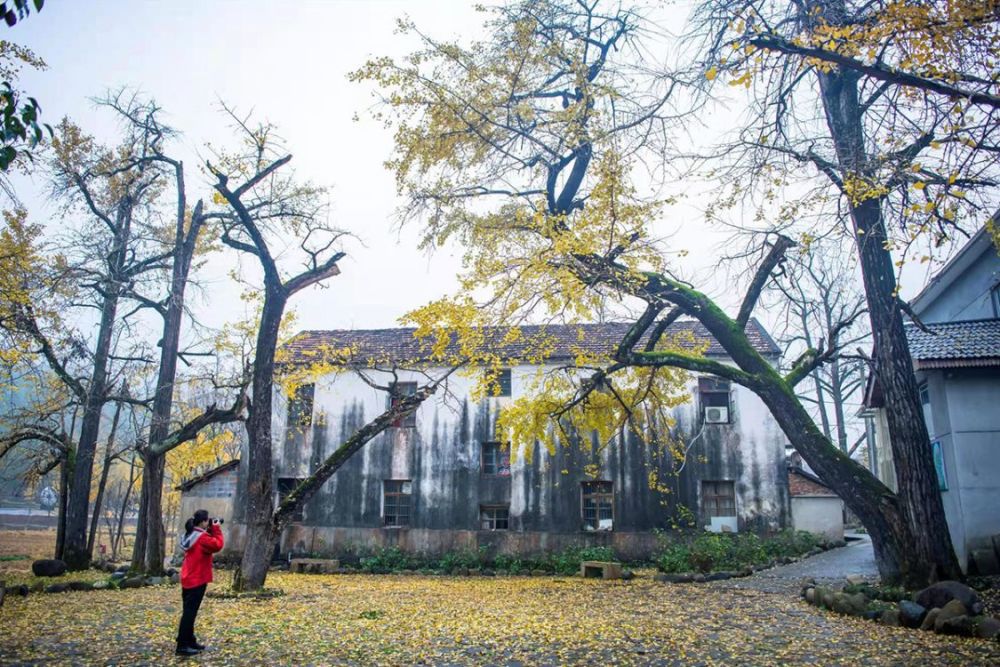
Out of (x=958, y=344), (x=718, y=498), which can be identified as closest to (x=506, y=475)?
(x=718, y=498)

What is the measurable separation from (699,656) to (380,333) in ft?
73.3

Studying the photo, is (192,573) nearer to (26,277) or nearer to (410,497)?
(26,277)

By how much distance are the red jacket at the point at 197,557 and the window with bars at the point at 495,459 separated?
1627 cm

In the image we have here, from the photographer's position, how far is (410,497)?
2445cm

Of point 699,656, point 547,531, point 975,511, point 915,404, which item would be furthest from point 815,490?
point 699,656

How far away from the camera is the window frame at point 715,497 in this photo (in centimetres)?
2253

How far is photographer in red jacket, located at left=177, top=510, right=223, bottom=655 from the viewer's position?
25.0 feet

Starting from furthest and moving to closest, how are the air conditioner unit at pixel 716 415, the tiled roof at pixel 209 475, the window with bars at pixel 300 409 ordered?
the tiled roof at pixel 209 475 < the window with bars at pixel 300 409 < the air conditioner unit at pixel 716 415

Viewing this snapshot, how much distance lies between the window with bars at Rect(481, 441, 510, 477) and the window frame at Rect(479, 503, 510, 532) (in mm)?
1120

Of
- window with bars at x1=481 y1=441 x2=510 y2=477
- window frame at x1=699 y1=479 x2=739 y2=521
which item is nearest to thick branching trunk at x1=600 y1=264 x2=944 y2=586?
window frame at x1=699 y1=479 x2=739 y2=521

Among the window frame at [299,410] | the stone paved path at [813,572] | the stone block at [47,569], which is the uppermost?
the window frame at [299,410]

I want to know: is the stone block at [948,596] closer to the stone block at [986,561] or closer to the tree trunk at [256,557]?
the stone block at [986,561]

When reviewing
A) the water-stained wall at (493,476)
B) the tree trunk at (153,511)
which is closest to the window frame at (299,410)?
the water-stained wall at (493,476)

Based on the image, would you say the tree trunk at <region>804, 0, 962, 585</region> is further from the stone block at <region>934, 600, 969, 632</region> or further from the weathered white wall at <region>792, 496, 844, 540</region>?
the weathered white wall at <region>792, 496, 844, 540</region>
